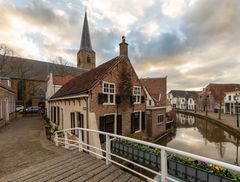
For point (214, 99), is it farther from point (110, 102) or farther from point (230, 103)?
point (110, 102)

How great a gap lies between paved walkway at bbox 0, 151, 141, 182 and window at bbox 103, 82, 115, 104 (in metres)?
7.40

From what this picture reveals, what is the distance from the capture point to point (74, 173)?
14.2 ft

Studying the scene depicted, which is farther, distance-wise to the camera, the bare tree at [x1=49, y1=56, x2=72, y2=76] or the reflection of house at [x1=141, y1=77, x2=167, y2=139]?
the bare tree at [x1=49, y1=56, x2=72, y2=76]

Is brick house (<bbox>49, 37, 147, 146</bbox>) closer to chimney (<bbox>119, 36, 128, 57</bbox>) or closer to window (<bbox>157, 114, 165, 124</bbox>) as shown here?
chimney (<bbox>119, 36, 128, 57</bbox>)

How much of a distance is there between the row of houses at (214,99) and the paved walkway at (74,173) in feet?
90.7

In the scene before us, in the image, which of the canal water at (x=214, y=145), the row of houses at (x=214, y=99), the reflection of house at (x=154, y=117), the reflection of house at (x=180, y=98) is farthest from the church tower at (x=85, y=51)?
the reflection of house at (x=180, y=98)

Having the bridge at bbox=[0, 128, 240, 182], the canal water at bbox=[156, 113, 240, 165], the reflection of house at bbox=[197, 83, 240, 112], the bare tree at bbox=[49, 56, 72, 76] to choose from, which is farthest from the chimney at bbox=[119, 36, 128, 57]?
the reflection of house at bbox=[197, 83, 240, 112]

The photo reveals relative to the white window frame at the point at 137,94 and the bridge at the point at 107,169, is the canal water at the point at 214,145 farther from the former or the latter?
the bridge at the point at 107,169

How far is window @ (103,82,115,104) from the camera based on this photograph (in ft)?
40.7

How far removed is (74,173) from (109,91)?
342 inches

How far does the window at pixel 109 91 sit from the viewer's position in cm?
1239

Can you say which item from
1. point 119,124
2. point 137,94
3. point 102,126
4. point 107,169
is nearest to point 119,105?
point 119,124

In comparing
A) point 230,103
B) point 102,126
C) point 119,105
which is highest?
point 119,105

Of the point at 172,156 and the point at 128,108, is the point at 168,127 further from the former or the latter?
the point at 172,156
